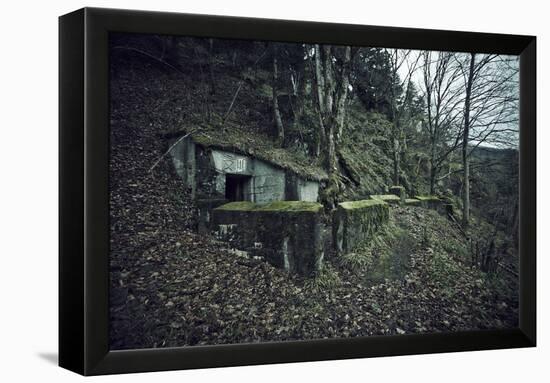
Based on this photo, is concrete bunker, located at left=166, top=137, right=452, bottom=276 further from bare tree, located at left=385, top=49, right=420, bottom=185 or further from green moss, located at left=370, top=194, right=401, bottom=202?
bare tree, located at left=385, top=49, right=420, bottom=185

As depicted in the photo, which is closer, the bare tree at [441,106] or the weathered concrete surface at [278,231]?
→ the weathered concrete surface at [278,231]

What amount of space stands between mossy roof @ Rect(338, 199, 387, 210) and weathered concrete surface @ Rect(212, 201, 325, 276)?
26 centimetres

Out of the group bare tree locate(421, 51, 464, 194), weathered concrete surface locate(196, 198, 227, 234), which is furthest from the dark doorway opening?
bare tree locate(421, 51, 464, 194)

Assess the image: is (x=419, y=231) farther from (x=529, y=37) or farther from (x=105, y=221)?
(x=105, y=221)

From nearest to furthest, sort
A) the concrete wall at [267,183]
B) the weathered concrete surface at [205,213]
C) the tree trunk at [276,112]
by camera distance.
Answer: the weathered concrete surface at [205,213] → the concrete wall at [267,183] → the tree trunk at [276,112]

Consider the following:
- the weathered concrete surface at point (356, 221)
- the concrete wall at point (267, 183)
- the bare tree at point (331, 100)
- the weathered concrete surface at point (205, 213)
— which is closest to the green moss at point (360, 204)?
the weathered concrete surface at point (356, 221)

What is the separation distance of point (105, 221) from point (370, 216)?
2655 mm

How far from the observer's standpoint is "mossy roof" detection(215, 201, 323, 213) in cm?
815

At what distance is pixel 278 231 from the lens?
328 inches

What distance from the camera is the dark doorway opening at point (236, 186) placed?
8148mm

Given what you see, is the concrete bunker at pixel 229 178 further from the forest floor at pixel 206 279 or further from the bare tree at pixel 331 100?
the bare tree at pixel 331 100

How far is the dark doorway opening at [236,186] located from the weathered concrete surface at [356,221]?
969 millimetres

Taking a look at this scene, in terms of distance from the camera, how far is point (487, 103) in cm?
933

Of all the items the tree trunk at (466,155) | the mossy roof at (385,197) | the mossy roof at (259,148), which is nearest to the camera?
A: the mossy roof at (259,148)
